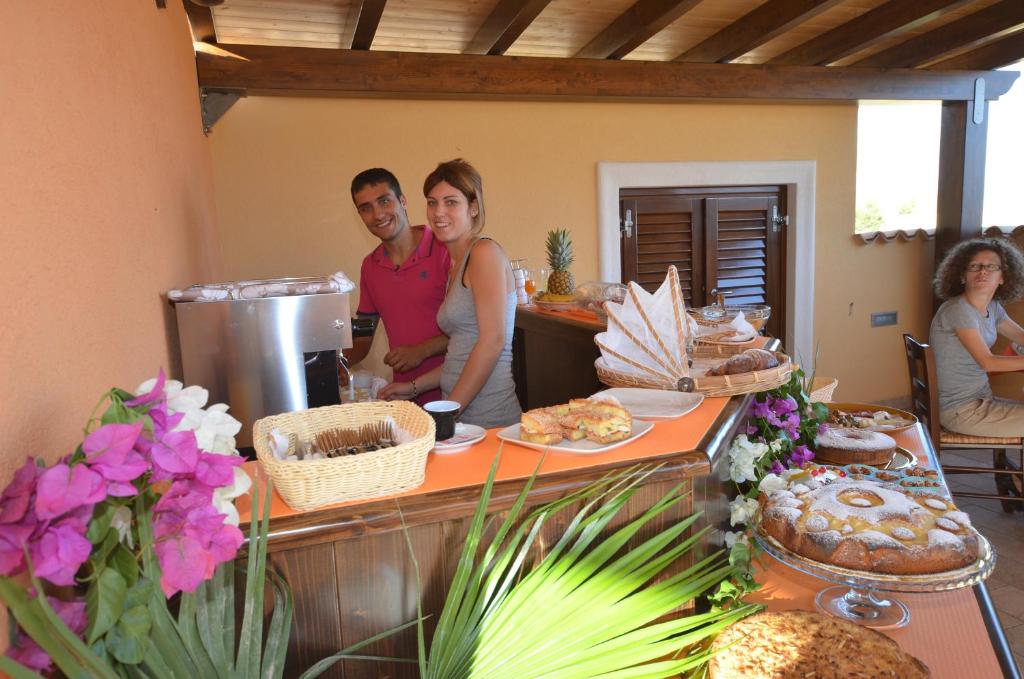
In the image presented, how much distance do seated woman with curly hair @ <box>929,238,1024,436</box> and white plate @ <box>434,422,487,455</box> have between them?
3.47 meters

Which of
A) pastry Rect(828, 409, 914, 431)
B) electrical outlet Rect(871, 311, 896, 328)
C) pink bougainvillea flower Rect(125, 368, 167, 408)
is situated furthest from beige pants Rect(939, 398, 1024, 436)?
pink bougainvillea flower Rect(125, 368, 167, 408)

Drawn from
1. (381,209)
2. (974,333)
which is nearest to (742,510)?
(381,209)

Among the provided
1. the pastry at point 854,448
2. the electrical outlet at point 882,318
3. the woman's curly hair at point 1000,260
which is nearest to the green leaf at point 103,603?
the pastry at point 854,448

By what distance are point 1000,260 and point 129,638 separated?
4675mm

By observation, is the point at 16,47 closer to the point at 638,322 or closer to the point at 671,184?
the point at 638,322

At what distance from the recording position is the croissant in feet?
6.07

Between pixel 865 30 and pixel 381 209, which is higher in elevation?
pixel 865 30

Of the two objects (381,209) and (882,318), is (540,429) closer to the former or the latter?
(381,209)

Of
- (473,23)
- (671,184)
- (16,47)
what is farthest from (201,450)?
(671,184)

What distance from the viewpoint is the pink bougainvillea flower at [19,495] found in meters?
0.69

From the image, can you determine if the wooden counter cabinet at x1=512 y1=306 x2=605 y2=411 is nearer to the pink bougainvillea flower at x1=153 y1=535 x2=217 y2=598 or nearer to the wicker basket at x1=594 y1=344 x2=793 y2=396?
the wicker basket at x1=594 y1=344 x2=793 y2=396

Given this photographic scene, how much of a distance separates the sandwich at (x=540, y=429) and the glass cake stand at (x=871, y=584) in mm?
499

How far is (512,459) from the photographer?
1366 mm

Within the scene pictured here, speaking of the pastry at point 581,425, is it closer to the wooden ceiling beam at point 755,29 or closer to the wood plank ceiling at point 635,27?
the wood plank ceiling at point 635,27
